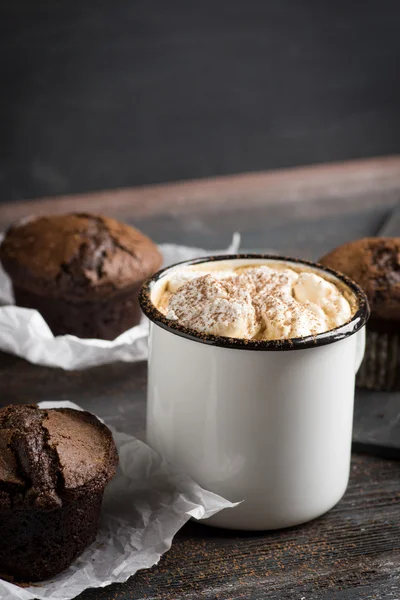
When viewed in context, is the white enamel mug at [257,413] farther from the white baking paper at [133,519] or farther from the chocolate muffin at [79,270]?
the chocolate muffin at [79,270]

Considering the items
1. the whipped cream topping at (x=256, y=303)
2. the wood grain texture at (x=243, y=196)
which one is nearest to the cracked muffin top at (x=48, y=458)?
the whipped cream topping at (x=256, y=303)

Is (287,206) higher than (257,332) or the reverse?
the reverse

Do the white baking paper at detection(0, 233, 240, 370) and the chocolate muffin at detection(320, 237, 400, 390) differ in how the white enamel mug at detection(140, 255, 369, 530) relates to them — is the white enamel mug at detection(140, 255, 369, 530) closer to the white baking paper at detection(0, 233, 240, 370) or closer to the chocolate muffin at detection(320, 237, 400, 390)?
the chocolate muffin at detection(320, 237, 400, 390)

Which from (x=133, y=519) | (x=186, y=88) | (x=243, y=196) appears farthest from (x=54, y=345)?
(x=186, y=88)

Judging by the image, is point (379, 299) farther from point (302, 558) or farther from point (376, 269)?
point (302, 558)

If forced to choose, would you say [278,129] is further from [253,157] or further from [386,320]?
[386,320]

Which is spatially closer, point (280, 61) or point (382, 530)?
point (382, 530)

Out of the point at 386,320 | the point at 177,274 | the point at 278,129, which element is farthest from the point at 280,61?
the point at 177,274
